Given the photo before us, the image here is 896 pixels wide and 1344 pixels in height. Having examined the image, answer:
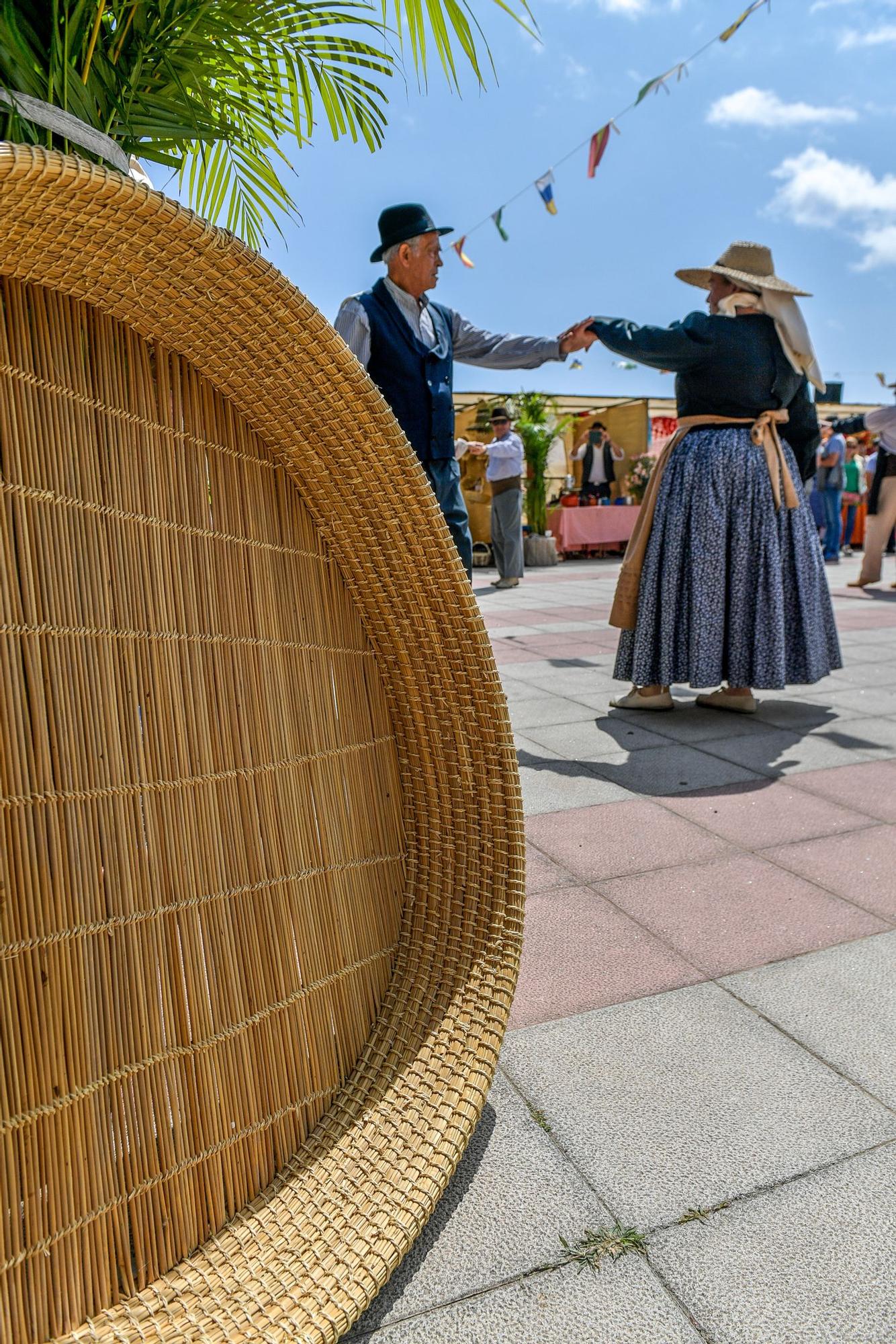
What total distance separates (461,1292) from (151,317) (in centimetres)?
114

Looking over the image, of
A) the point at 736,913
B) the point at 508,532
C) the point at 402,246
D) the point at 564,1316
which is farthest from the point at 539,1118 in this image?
the point at 508,532

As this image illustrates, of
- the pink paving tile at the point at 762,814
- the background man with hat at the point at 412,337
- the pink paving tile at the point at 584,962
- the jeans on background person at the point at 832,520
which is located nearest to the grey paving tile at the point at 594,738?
the pink paving tile at the point at 762,814

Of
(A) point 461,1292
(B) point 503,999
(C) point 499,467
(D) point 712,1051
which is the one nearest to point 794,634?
(D) point 712,1051

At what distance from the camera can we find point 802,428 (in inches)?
155

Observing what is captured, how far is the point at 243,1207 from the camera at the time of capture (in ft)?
3.60

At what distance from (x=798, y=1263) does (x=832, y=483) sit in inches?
495

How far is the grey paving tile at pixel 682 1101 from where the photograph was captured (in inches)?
50.1

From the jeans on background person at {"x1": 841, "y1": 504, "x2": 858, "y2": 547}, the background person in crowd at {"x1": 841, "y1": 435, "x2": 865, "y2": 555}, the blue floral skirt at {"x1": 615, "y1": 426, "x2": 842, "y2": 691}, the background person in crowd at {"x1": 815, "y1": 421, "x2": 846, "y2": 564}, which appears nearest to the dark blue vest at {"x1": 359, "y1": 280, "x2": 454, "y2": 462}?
the blue floral skirt at {"x1": 615, "y1": 426, "x2": 842, "y2": 691}

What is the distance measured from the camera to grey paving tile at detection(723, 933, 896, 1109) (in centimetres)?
154

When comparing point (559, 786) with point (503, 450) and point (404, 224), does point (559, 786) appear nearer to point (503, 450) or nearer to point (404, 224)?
point (404, 224)

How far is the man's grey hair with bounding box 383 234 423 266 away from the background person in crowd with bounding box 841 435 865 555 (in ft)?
43.0

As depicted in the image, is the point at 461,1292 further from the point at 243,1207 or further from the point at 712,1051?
the point at 712,1051

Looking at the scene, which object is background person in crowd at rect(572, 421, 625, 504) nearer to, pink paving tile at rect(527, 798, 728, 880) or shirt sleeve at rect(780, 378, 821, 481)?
shirt sleeve at rect(780, 378, 821, 481)

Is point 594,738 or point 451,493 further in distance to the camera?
point 594,738
